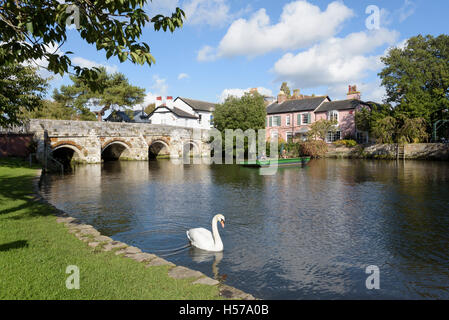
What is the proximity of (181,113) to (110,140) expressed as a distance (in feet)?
82.9

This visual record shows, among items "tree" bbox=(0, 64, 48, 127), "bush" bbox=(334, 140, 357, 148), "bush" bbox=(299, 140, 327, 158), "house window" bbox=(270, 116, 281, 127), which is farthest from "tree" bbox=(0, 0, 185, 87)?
"house window" bbox=(270, 116, 281, 127)

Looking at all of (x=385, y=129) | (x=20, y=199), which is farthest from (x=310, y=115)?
(x=20, y=199)

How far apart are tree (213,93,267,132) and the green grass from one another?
127 feet

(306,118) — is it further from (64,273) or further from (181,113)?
(64,273)

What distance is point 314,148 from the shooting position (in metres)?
53.1

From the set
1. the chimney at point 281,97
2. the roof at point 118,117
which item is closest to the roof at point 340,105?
the chimney at point 281,97

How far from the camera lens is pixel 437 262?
8.63m

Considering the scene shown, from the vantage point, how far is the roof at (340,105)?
56906 millimetres

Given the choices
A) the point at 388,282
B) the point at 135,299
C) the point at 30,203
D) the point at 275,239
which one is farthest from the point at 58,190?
the point at 388,282

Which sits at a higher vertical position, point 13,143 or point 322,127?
point 322,127

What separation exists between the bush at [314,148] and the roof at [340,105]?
8625 mm

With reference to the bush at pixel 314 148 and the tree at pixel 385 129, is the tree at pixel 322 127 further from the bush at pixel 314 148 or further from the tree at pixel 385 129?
the tree at pixel 385 129
